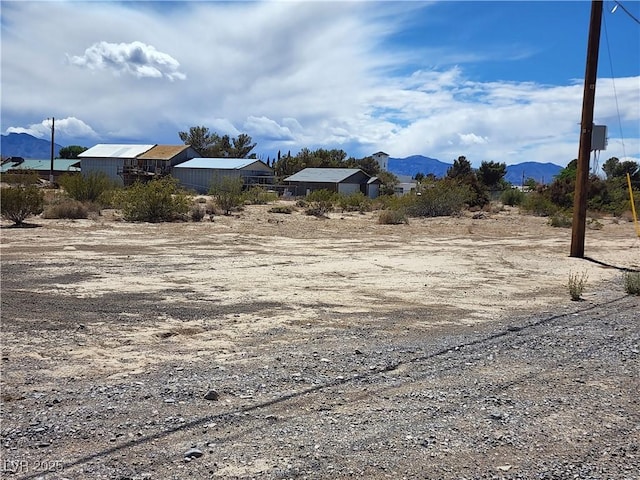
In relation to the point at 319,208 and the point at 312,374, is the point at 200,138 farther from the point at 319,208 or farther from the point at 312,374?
the point at 312,374

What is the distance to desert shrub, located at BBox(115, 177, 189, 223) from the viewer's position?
3030 centimetres

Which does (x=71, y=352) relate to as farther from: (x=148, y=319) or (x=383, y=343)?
(x=383, y=343)

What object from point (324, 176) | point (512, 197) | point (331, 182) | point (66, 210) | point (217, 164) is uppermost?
point (217, 164)

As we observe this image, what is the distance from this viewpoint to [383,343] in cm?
734

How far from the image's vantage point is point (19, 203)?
25.1 meters

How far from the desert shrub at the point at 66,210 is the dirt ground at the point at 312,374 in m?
15.2

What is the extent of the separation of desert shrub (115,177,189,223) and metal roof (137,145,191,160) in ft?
156

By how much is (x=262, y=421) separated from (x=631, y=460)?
8.81 ft

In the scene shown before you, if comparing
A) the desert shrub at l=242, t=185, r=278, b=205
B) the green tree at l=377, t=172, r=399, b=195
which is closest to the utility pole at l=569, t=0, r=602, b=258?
the desert shrub at l=242, t=185, r=278, b=205

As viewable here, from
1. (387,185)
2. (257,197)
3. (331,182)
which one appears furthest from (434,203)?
(387,185)

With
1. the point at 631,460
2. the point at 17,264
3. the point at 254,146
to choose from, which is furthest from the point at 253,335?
the point at 254,146

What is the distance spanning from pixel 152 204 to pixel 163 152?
52012 millimetres

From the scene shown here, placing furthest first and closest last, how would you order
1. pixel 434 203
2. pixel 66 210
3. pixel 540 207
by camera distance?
1. pixel 540 207
2. pixel 434 203
3. pixel 66 210

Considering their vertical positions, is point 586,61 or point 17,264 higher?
point 586,61
